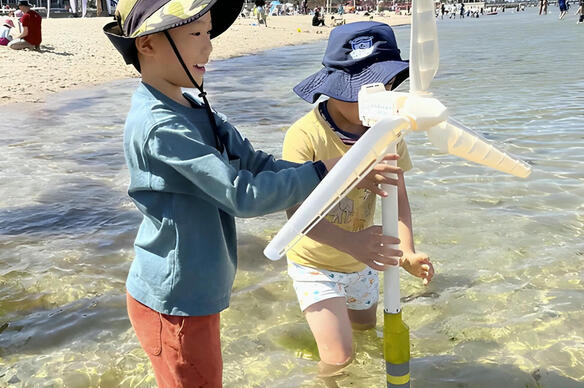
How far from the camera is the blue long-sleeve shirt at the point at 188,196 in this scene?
1802mm

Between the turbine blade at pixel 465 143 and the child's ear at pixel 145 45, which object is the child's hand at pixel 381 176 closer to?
the turbine blade at pixel 465 143

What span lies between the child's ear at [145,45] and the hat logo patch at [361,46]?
3.54 ft

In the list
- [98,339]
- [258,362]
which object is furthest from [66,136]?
[258,362]

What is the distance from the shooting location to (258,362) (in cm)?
326

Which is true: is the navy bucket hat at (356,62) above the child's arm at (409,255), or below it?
above

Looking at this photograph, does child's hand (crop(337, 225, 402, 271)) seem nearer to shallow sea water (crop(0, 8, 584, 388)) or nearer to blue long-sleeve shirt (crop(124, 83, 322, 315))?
blue long-sleeve shirt (crop(124, 83, 322, 315))

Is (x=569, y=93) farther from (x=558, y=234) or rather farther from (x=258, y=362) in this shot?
(x=258, y=362)

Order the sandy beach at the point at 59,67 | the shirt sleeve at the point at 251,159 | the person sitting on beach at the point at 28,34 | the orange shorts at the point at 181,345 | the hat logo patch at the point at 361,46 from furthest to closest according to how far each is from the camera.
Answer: the person sitting on beach at the point at 28,34, the sandy beach at the point at 59,67, the hat logo patch at the point at 361,46, the shirt sleeve at the point at 251,159, the orange shorts at the point at 181,345

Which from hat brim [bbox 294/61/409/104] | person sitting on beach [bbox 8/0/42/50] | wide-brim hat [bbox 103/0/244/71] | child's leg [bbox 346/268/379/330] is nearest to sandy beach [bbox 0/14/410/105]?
person sitting on beach [bbox 8/0/42/50]

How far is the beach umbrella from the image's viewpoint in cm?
148

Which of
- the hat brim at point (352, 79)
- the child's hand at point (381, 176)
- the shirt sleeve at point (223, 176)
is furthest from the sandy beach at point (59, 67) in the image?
the child's hand at point (381, 176)

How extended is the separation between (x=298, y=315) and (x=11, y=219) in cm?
305

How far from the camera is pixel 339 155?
2902 millimetres

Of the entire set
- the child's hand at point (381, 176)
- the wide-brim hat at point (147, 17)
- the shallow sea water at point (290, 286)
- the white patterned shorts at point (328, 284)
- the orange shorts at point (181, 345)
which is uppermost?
the wide-brim hat at point (147, 17)
